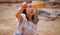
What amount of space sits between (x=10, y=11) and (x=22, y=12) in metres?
3.12

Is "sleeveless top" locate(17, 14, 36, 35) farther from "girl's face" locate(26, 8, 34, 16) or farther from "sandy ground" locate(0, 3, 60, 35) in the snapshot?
"sandy ground" locate(0, 3, 60, 35)

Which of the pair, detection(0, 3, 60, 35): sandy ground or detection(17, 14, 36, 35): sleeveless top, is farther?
detection(0, 3, 60, 35): sandy ground

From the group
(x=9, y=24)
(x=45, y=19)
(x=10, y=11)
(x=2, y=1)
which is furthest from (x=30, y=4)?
(x=2, y=1)

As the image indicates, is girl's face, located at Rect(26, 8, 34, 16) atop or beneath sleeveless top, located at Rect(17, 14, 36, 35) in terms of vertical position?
atop

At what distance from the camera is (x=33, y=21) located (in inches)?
56.8

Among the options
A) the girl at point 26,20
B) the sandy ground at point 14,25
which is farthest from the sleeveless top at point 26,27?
the sandy ground at point 14,25

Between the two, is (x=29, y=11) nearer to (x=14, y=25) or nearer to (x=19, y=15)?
(x=19, y=15)

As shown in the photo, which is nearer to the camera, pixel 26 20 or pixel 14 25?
pixel 26 20

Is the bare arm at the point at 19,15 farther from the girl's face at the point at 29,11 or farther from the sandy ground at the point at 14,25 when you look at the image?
the sandy ground at the point at 14,25

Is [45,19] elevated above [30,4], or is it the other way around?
[30,4]

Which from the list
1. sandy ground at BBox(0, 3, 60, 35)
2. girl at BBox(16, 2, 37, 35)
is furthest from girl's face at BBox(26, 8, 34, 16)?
sandy ground at BBox(0, 3, 60, 35)

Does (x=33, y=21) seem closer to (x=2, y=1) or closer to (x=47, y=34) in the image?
(x=47, y=34)

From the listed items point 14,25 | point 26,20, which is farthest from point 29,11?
point 14,25

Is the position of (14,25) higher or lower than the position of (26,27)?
lower
